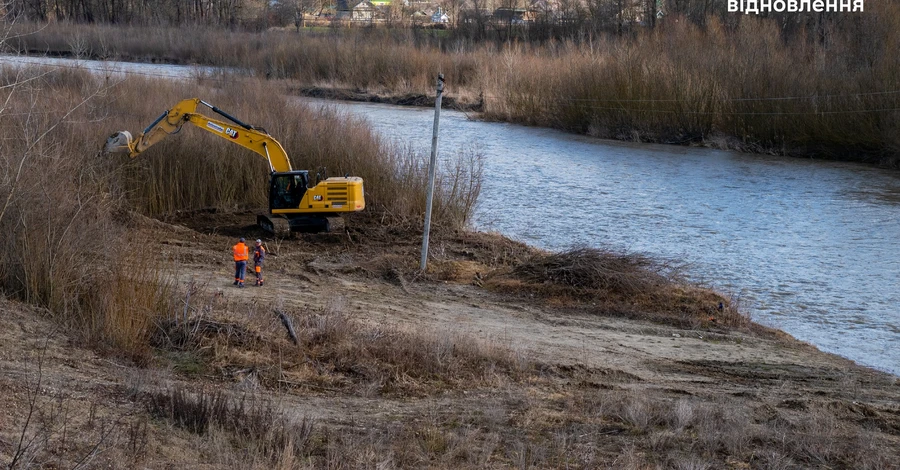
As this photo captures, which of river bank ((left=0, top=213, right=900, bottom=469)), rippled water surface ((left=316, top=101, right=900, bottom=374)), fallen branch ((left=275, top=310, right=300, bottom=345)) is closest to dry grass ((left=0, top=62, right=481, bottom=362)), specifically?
river bank ((left=0, top=213, right=900, bottom=469))

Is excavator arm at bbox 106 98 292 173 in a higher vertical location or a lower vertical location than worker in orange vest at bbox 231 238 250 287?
higher

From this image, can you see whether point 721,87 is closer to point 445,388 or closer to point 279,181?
point 279,181

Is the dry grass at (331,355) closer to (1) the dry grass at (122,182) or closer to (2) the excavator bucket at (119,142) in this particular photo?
(1) the dry grass at (122,182)

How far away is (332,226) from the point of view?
647 inches

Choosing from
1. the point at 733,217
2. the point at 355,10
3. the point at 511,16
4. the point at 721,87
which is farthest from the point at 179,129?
the point at 355,10

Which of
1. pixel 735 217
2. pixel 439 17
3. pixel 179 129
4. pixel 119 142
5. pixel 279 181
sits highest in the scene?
pixel 439 17

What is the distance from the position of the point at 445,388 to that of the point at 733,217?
50.6ft

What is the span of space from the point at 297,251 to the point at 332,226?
110cm

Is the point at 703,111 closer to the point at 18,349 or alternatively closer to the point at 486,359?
the point at 486,359

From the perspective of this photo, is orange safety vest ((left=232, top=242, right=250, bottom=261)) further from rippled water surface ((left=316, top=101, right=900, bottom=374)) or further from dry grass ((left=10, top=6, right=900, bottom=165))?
dry grass ((left=10, top=6, right=900, bottom=165))

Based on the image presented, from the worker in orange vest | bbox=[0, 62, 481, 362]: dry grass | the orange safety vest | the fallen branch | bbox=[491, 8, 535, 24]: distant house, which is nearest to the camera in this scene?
bbox=[0, 62, 481, 362]: dry grass

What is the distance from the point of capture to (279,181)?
16125mm

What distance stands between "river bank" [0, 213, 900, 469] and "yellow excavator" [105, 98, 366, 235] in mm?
2788

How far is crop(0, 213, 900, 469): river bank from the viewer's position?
6.29m
